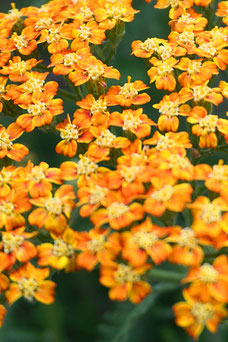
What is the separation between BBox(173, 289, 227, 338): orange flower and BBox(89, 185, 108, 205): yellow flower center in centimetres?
48

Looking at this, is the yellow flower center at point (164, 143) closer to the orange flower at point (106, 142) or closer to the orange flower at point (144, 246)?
the orange flower at point (106, 142)

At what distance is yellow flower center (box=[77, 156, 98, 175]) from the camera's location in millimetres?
2324

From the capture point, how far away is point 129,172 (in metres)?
2.20

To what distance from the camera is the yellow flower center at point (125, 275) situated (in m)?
2.01

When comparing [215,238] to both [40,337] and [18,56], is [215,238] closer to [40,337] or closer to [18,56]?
[18,56]

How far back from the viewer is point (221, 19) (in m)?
3.07

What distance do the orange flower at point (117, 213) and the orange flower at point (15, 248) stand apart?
264 millimetres

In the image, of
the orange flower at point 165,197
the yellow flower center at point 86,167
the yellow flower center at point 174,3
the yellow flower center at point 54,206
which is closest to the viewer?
the orange flower at point 165,197

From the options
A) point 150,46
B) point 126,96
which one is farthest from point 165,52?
point 126,96

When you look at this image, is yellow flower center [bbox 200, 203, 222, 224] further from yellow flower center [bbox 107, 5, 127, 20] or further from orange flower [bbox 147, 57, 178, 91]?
yellow flower center [bbox 107, 5, 127, 20]

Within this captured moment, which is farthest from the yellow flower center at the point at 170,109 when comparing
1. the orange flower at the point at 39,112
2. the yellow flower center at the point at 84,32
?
the yellow flower center at the point at 84,32

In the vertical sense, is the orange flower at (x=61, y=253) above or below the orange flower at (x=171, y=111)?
below

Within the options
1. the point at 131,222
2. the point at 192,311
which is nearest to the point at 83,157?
the point at 131,222

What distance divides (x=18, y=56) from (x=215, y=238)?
1.44 meters
